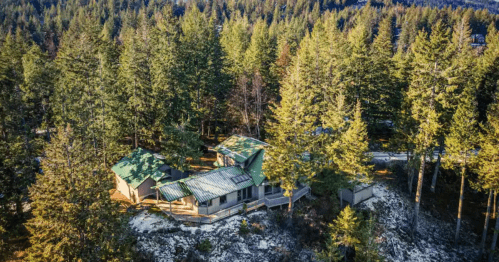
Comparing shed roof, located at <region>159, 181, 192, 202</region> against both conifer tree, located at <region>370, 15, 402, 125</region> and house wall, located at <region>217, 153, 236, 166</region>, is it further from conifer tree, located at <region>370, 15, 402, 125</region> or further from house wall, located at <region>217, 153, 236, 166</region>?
conifer tree, located at <region>370, 15, 402, 125</region>

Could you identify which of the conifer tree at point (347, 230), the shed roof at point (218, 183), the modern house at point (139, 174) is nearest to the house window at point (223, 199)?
the shed roof at point (218, 183)

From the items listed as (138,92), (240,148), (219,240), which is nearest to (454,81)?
(240,148)

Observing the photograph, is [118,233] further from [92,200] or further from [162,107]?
[162,107]

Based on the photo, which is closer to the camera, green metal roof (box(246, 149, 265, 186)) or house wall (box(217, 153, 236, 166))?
green metal roof (box(246, 149, 265, 186))

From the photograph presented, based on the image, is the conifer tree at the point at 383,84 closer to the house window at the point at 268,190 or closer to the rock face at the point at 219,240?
the house window at the point at 268,190

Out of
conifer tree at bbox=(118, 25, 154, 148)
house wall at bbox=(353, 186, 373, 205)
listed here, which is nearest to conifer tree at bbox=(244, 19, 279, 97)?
conifer tree at bbox=(118, 25, 154, 148)

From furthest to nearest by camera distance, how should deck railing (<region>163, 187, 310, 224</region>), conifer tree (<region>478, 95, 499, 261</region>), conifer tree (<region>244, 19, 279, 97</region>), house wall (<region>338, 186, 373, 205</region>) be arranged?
conifer tree (<region>244, 19, 279, 97</region>) < house wall (<region>338, 186, 373, 205</region>) < deck railing (<region>163, 187, 310, 224</region>) < conifer tree (<region>478, 95, 499, 261</region>)
